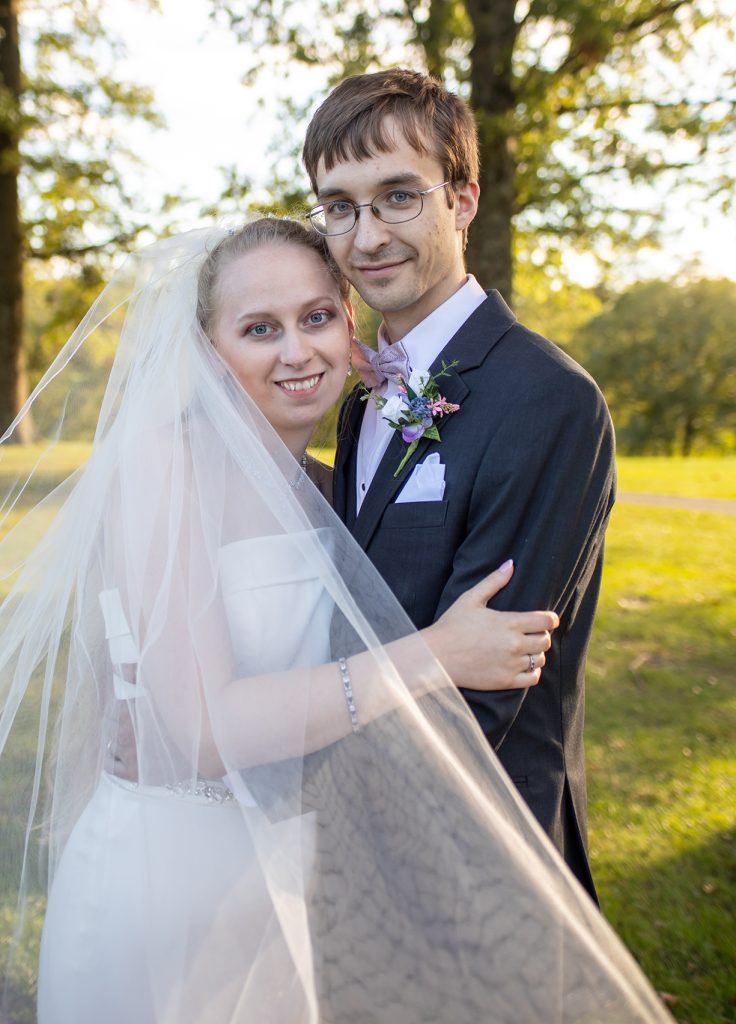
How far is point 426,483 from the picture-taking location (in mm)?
2348

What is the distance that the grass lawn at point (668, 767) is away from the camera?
369 centimetres

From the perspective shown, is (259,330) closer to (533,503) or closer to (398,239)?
(398,239)

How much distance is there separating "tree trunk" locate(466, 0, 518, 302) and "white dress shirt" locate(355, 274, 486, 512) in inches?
206

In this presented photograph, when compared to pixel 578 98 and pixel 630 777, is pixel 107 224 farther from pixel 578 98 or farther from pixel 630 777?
pixel 630 777

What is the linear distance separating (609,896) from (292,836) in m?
2.70

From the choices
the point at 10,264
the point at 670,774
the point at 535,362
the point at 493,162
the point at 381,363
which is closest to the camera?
the point at 535,362

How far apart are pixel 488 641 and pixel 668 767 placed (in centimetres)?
392

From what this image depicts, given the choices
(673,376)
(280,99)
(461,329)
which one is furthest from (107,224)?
(673,376)

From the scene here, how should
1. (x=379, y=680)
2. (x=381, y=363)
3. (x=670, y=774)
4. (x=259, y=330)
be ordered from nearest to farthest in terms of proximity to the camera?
(x=379, y=680) < (x=259, y=330) < (x=381, y=363) < (x=670, y=774)

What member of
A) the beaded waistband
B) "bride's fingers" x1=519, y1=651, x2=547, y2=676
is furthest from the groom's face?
the beaded waistband

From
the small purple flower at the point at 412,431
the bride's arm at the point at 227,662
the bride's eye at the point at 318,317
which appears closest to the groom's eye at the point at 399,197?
the bride's eye at the point at 318,317

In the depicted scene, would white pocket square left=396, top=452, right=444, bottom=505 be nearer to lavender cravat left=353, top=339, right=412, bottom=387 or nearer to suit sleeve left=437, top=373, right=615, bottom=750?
suit sleeve left=437, top=373, right=615, bottom=750

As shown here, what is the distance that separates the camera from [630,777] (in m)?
5.38

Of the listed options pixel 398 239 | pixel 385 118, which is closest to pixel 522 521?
pixel 398 239
